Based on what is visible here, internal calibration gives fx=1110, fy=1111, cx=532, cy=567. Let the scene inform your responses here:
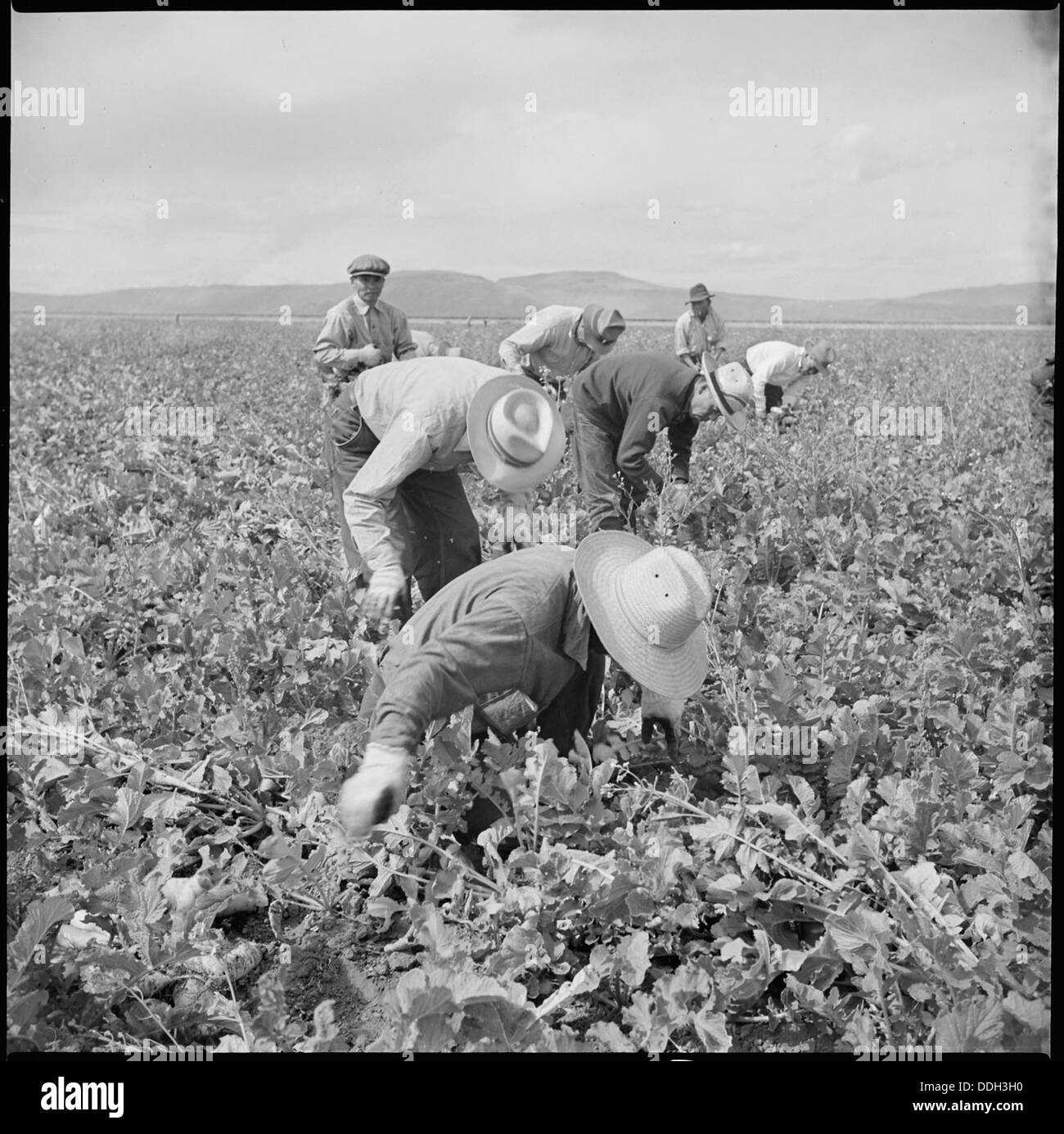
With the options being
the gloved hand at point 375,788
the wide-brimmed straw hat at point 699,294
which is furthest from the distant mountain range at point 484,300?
the gloved hand at point 375,788

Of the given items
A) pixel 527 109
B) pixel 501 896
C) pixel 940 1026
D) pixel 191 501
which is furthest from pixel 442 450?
pixel 940 1026

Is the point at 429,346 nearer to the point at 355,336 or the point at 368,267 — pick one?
the point at 355,336

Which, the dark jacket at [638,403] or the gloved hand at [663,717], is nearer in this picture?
the gloved hand at [663,717]

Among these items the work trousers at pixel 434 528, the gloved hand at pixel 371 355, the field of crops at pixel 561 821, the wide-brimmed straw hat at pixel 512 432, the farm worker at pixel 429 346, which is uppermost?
the farm worker at pixel 429 346

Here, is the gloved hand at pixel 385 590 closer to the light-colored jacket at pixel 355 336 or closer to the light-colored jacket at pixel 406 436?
the light-colored jacket at pixel 406 436

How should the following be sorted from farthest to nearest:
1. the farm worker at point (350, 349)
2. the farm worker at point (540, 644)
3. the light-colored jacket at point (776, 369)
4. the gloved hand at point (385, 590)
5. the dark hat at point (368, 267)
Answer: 1. the light-colored jacket at point (776, 369)
2. the farm worker at point (350, 349)
3. the gloved hand at point (385, 590)
4. the dark hat at point (368, 267)
5. the farm worker at point (540, 644)

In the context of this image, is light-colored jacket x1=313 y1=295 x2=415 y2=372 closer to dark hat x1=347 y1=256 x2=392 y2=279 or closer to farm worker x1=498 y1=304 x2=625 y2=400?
farm worker x1=498 y1=304 x2=625 y2=400

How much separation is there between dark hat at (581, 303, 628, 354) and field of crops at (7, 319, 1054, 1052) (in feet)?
2.75

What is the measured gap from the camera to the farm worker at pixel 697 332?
3.90 meters

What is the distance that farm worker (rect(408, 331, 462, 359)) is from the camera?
13.8 feet

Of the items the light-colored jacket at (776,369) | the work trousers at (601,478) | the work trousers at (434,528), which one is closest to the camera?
the work trousers at (434,528)

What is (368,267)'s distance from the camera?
3115mm

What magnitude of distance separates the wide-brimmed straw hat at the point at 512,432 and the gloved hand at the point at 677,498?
2.57ft

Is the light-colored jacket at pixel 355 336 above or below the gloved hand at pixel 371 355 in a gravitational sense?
above
